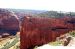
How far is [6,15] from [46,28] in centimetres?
7243

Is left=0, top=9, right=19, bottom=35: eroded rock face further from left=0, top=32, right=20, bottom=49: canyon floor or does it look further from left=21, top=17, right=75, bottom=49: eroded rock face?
left=21, top=17, right=75, bottom=49: eroded rock face

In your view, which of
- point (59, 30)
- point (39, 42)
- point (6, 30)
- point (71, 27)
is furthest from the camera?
point (6, 30)

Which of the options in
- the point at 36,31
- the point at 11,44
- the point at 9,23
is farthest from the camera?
the point at 9,23

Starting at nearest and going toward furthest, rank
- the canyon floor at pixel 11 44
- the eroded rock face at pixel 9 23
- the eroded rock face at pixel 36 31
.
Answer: the eroded rock face at pixel 36 31, the canyon floor at pixel 11 44, the eroded rock face at pixel 9 23

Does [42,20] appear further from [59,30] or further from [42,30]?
[59,30]

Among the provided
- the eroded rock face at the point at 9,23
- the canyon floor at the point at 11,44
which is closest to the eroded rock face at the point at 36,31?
the canyon floor at the point at 11,44

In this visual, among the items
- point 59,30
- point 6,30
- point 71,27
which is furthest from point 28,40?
point 6,30

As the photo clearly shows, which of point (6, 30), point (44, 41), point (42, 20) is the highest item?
point (42, 20)

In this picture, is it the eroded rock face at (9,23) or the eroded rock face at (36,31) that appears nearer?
the eroded rock face at (36,31)

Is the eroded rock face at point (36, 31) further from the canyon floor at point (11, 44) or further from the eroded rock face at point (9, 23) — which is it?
the eroded rock face at point (9, 23)

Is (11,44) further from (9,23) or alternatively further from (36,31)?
(9,23)

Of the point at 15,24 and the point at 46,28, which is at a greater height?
the point at 46,28

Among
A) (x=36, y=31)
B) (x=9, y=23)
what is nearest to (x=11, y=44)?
(x=36, y=31)

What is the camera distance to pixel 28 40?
1203 inches
